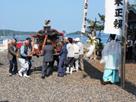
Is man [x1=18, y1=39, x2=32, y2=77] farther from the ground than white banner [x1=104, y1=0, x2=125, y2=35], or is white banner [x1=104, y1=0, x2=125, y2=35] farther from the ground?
white banner [x1=104, y1=0, x2=125, y2=35]

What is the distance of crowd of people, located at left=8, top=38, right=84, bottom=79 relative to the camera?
19.4m

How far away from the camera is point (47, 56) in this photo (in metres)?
19.3

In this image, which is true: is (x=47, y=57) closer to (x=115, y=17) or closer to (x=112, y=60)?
(x=112, y=60)

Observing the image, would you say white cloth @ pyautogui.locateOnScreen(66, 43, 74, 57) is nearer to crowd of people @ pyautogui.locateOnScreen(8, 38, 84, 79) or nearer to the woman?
crowd of people @ pyautogui.locateOnScreen(8, 38, 84, 79)

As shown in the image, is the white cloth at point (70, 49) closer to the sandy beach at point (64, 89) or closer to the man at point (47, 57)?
the sandy beach at point (64, 89)

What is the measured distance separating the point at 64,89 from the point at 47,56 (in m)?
3.89

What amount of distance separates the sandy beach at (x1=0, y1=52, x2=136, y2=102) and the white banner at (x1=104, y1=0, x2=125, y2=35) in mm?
1969

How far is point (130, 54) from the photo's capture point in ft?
97.6

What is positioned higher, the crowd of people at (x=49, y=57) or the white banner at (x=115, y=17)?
the white banner at (x=115, y=17)

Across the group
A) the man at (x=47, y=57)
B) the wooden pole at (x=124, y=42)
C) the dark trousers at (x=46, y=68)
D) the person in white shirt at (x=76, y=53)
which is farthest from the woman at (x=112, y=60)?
the person in white shirt at (x=76, y=53)

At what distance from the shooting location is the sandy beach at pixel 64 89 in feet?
44.5

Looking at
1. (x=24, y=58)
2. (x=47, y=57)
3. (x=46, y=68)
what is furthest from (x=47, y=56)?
(x=24, y=58)

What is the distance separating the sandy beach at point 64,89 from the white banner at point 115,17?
1.97 m

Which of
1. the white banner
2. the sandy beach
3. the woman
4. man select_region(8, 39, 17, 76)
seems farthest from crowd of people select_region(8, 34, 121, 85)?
the white banner
